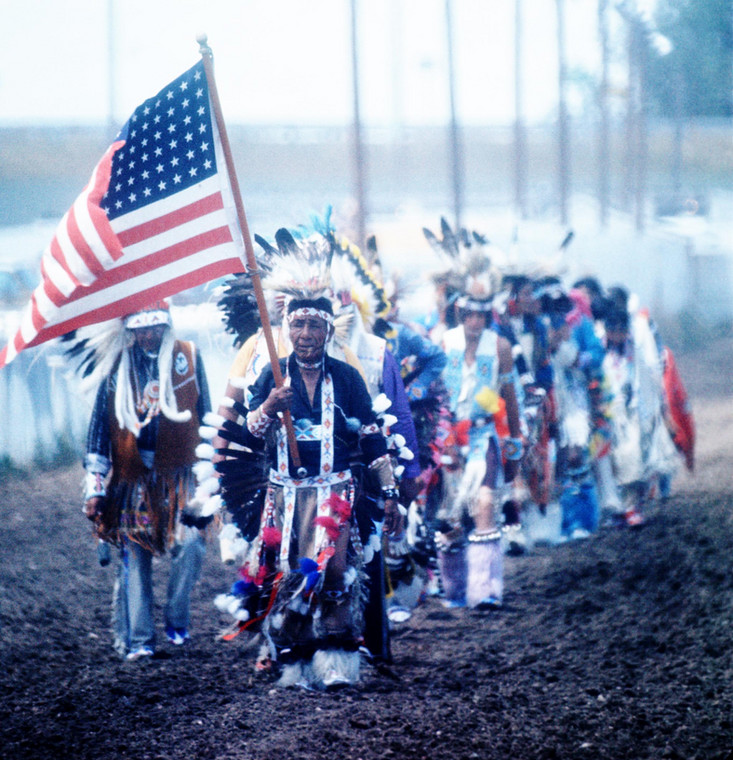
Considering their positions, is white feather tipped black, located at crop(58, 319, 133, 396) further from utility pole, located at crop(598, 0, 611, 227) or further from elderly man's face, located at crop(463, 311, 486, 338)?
utility pole, located at crop(598, 0, 611, 227)

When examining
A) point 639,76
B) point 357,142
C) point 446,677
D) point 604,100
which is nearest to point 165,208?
point 446,677

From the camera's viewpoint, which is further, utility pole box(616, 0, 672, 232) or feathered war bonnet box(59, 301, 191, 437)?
utility pole box(616, 0, 672, 232)

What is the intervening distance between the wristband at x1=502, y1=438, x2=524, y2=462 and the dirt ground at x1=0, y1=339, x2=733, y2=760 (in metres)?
0.99

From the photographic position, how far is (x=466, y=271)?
7719mm

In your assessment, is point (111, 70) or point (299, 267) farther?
point (111, 70)

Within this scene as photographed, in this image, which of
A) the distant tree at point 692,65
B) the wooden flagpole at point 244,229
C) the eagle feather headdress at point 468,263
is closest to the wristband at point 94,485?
the wooden flagpole at point 244,229

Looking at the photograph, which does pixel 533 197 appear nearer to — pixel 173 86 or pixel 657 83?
pixel 657 83

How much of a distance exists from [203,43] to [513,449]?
12.3ft

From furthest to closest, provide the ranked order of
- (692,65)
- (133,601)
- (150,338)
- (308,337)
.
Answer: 1. (692,65)
2. (150,338)
3. (133,601)
4. (308,337)

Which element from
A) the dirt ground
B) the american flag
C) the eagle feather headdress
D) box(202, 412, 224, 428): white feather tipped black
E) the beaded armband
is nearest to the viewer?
the dirt ground

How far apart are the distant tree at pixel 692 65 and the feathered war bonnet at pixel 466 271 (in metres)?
16.7

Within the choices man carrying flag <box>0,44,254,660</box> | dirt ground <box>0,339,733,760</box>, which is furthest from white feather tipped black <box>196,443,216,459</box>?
dirt ground <box>0,339,733,760</box>

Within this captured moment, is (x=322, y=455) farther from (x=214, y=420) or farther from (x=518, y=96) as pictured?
(x=518, y=96)

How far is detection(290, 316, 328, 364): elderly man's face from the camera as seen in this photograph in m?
5.23
